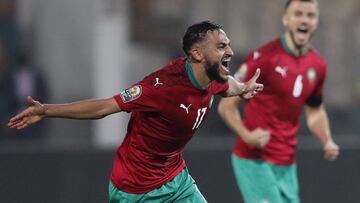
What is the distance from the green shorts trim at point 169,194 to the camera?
7770 mm

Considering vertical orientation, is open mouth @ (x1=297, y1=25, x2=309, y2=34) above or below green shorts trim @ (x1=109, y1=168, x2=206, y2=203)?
above

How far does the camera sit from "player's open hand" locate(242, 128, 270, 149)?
8.80 m

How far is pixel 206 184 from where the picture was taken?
1174 cm

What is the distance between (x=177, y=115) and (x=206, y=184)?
168 inches

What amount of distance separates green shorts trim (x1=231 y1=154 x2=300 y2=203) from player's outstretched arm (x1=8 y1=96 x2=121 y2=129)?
2.26 m

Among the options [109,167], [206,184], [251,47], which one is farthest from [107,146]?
[251,47]

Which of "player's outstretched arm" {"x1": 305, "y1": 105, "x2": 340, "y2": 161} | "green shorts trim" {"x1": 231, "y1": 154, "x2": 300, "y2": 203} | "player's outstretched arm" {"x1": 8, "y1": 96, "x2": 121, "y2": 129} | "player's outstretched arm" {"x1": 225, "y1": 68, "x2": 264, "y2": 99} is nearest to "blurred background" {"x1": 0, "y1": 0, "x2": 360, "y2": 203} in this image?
"player's outstretched arm" {"x1": 305, "y1": 105, "x2": 340, "y2": 161}

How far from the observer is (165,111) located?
751 cm

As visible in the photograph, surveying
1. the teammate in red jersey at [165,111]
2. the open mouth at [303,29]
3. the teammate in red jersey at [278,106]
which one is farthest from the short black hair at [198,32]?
the open mouth at [303,29]

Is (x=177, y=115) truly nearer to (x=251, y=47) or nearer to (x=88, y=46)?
(x=88, y=46)

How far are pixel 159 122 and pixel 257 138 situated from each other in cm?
144

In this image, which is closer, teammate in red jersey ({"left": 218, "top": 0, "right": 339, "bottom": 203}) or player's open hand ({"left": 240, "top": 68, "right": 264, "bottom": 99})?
player's open hand ({"left": 240, "top": 68, "right": 264, "bottom": 99})

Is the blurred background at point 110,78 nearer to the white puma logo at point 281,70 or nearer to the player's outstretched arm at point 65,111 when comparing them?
the white puma logo at point 281,70

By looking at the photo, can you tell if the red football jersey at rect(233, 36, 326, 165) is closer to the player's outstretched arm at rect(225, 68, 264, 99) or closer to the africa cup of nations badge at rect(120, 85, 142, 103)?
the player's outstretched arm at rect(225, 68, 264, 99)
